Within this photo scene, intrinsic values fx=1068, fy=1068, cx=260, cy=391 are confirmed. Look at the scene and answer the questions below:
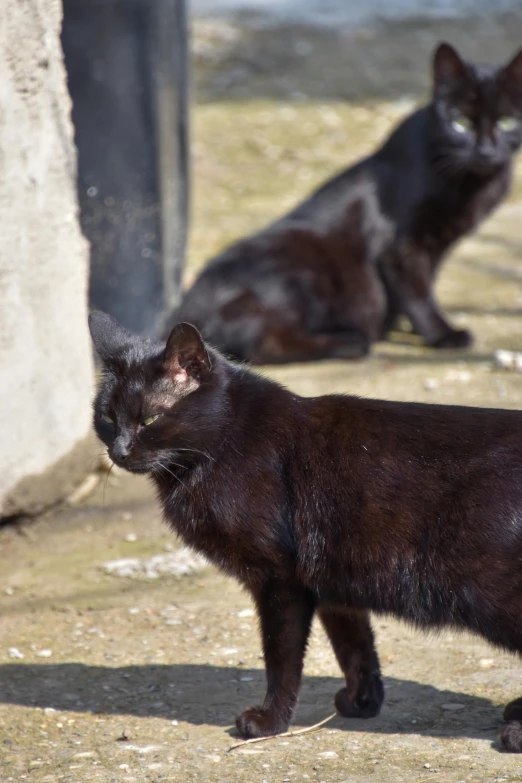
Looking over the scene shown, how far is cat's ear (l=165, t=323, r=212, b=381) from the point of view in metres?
3.01

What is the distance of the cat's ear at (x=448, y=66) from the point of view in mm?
5844

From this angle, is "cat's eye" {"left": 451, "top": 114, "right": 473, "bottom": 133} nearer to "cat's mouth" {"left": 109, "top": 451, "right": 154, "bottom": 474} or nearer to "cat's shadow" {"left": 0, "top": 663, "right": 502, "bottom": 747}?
"cat's shadow" {"left": 0, "top": 663, "right": 502, "bottom": 747}

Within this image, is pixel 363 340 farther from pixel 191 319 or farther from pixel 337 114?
pixel 337 114

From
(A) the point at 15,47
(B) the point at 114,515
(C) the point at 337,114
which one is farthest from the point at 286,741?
(C) the point at 337,114

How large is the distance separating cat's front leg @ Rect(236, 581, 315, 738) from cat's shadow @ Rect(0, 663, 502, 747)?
12 centimetres

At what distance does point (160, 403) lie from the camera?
306 centimetres

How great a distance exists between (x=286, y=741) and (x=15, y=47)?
278 centimetres

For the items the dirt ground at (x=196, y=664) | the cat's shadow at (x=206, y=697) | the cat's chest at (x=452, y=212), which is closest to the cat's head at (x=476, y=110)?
the cat's chest at (x=452, y=212)

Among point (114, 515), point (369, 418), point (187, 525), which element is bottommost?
point (114, 515)

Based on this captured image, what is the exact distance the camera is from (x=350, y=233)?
6426 millimetres

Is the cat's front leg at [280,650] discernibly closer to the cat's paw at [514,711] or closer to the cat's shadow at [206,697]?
the cat's shadow at [206,697]

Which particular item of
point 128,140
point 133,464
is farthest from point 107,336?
point 128,140

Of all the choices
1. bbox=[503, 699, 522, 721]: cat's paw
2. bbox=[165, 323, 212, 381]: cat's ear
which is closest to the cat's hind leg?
bbox=[503, 699, 522, 721]: cat's paw

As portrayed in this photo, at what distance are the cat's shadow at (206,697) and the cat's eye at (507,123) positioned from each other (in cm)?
355
